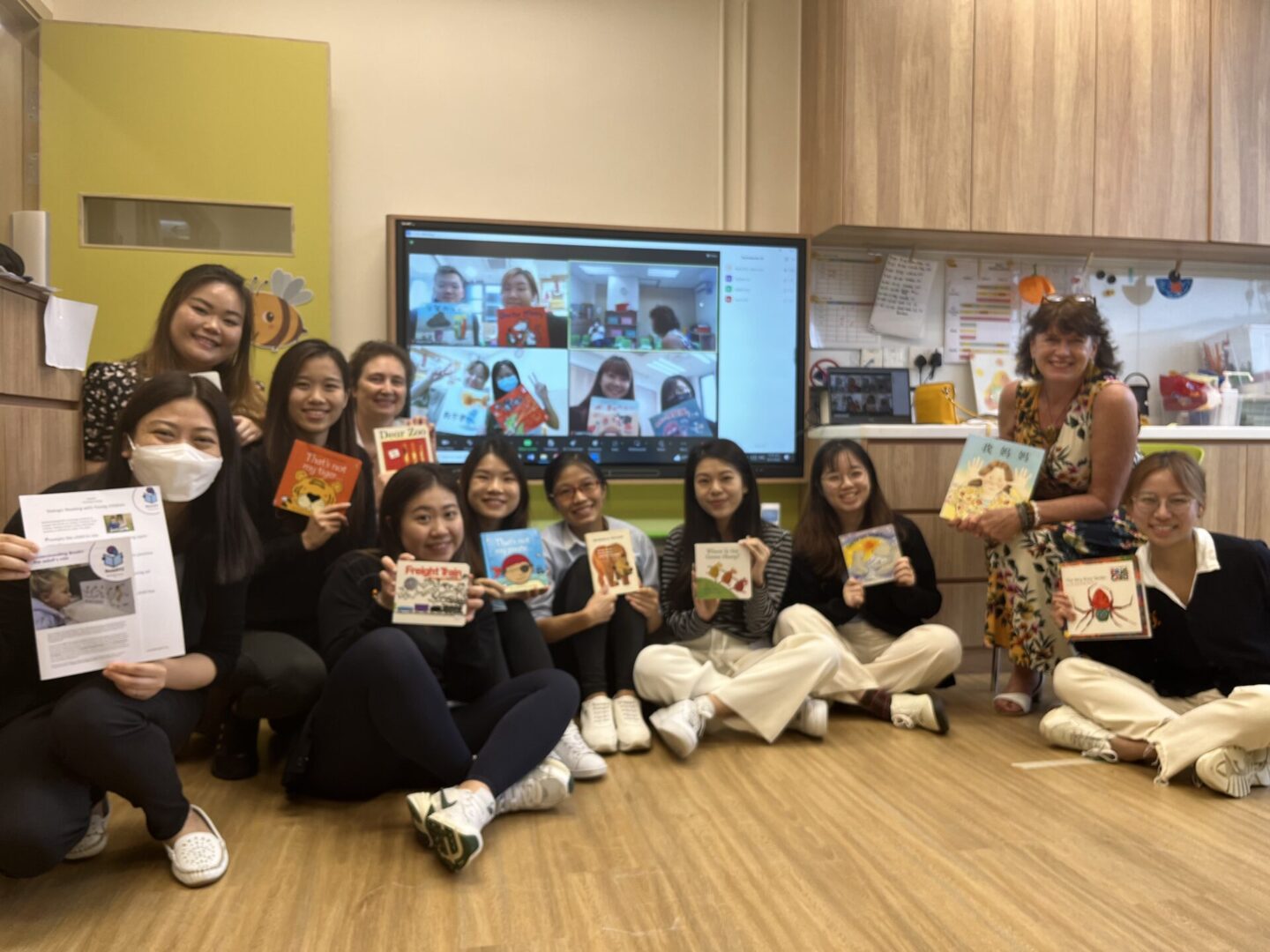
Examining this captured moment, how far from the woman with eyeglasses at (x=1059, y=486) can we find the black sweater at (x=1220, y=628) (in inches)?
16.7

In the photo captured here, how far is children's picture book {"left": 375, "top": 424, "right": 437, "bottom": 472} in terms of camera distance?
263cm

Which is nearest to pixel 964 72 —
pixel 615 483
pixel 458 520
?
pixel 615 483

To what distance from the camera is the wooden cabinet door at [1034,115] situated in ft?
12.3

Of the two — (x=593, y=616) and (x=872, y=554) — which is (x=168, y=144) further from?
(x=872, y=554)

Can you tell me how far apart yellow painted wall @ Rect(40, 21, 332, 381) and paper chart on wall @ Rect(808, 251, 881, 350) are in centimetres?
203

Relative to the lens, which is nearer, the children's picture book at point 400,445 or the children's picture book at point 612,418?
the children's picture book at point 400,445

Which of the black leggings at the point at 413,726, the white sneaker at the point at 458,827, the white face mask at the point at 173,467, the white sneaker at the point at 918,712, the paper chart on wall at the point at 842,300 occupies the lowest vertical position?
the white sneaker at the point at 918,712

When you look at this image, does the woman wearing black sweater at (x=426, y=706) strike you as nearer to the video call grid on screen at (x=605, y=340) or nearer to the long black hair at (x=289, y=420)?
the long black hair at (x=289, y=420)

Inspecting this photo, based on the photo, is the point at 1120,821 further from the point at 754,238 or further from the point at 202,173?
the point at 202,173

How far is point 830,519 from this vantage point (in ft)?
9.98

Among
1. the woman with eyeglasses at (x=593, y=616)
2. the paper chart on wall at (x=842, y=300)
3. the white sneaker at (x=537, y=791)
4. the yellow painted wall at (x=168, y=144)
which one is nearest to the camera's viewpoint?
the white sneaker at (x=537, y=791)

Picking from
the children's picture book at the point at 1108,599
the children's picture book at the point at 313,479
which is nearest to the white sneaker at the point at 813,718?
the children's picture book at the point at 1108,599

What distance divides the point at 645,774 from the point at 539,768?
0.37m

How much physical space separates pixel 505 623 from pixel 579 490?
1.94 ft
